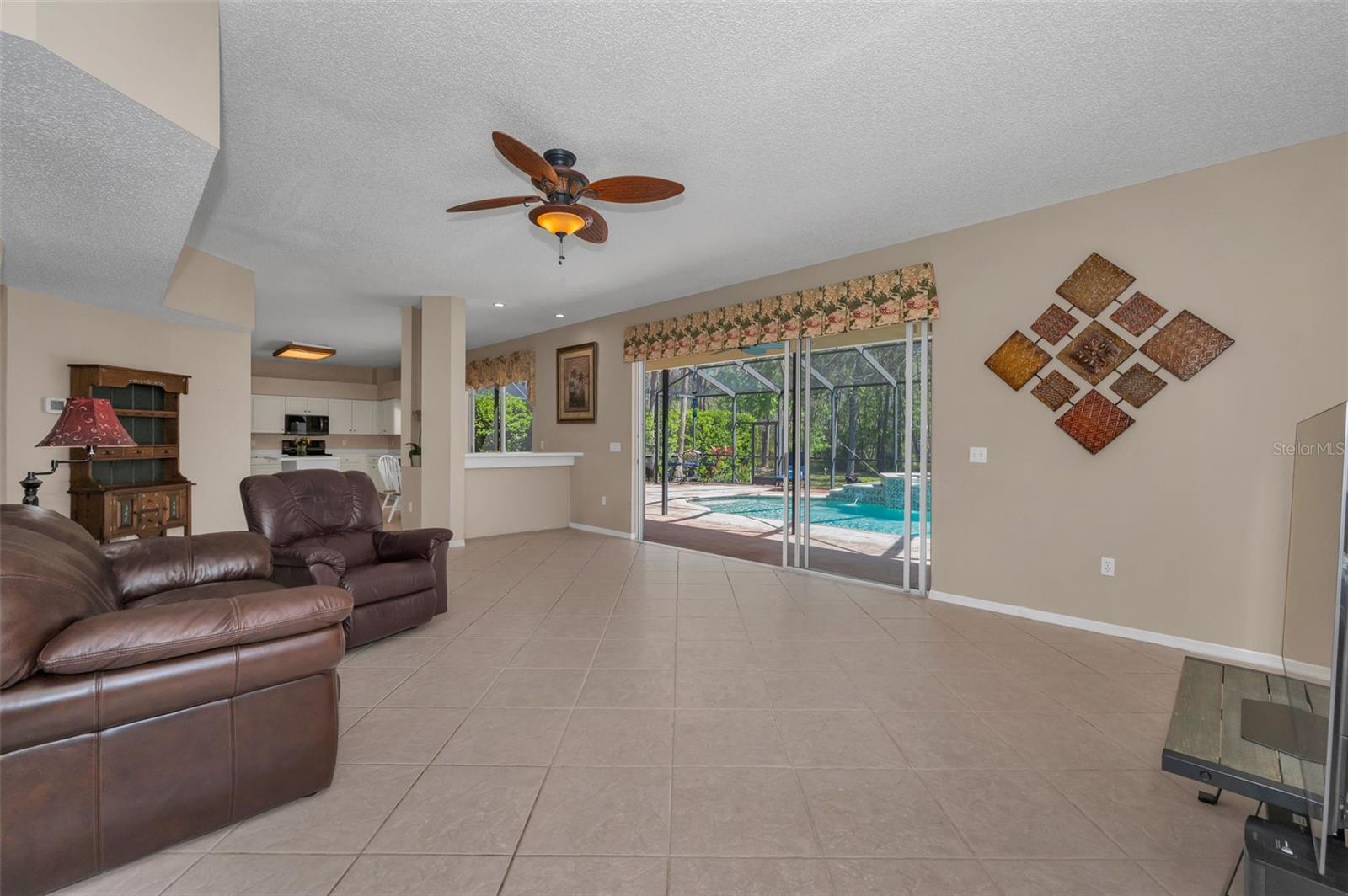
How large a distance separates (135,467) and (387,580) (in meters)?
3.65

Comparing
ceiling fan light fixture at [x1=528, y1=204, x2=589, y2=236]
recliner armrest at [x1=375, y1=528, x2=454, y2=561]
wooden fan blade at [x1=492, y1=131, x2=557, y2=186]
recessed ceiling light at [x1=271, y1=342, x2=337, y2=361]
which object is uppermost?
recessed ceiling light at [x1=271, y1=342, x2=337, y2=361]

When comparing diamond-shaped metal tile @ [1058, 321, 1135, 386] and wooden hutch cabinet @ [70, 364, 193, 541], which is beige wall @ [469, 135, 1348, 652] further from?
wooden hutch cabinet @ [70, 364, 193, 541]

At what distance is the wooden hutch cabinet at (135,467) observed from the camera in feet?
14.7

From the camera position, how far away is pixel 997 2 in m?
2.02

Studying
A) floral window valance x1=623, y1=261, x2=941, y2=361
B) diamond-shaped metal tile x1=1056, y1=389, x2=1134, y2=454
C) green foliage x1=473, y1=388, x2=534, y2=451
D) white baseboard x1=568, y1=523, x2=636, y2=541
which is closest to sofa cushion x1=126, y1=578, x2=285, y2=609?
floral window valance x1=623, y1=261, x2=941, y2=361

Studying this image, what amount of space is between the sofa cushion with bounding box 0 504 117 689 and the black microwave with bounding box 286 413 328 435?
995 centimetres

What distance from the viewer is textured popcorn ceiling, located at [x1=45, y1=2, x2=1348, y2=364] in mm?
2119

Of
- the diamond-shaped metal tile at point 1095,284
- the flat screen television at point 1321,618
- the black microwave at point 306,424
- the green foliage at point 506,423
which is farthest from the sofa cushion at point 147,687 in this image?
the black microwave at point 306,424

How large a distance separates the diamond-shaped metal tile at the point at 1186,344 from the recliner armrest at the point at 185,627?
14.2 ft

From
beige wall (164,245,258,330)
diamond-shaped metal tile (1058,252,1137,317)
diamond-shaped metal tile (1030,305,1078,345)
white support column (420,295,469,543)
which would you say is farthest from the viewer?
white support column (420,295,469,543)

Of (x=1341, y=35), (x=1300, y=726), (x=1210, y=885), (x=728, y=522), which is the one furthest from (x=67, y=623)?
(x=728, y=522)

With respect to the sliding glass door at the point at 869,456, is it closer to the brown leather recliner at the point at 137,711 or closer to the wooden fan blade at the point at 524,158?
the wooden fan blade at the point at 524,158

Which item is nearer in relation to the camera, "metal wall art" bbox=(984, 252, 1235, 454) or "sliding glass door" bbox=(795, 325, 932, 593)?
"metal wall art" bbox=(984, 252, 1235, 454)

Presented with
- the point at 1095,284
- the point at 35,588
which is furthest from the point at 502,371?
the point at 35,588
